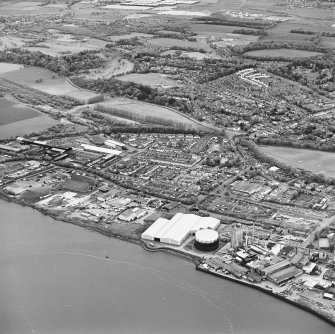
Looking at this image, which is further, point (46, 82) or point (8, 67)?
point (8, 67)

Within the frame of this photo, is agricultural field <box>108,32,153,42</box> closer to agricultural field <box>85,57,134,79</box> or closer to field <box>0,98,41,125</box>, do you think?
agricultural field <box>85,57,134,79</box>

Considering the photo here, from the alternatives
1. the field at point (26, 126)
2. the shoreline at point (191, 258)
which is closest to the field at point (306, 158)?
the shoreline at point (191, 258)

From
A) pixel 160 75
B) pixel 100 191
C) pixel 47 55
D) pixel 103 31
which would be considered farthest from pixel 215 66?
pixel 100 191

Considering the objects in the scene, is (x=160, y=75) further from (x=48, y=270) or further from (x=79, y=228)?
(x=48, y=270)

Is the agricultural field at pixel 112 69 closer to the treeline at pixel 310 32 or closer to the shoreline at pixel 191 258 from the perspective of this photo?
the treeline at pixel 310 32

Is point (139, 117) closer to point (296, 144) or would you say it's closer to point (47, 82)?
point (296, 144)

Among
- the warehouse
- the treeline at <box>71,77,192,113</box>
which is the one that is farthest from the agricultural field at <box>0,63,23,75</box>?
the warehouse

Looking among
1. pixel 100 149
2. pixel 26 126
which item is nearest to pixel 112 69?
pixel 26 126
